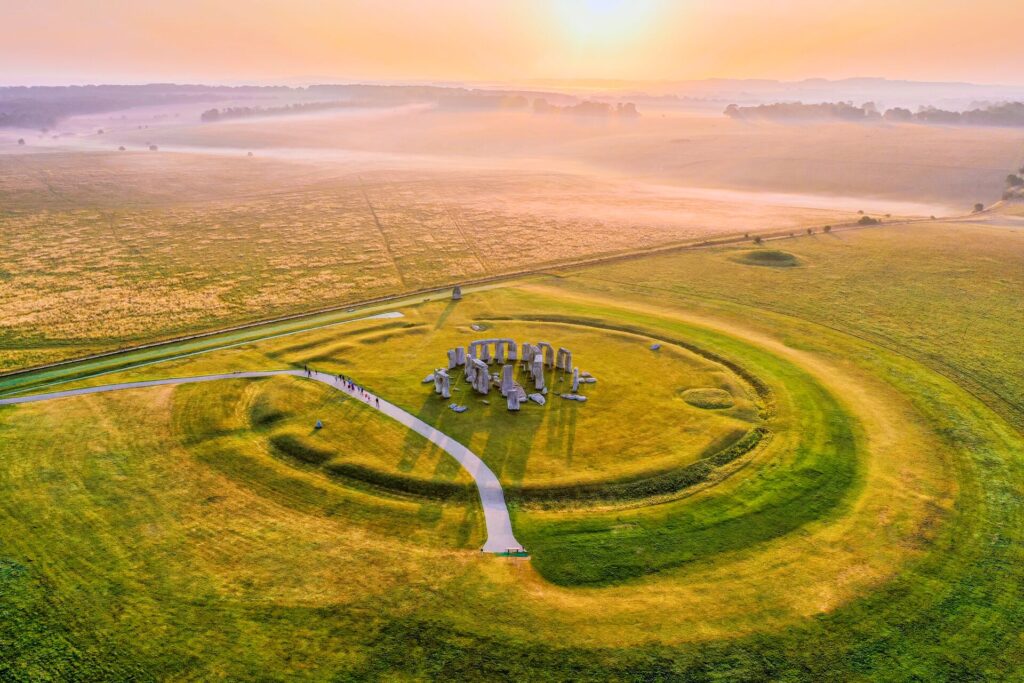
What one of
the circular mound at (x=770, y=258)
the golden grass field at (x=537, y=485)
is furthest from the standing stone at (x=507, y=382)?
the circular mound at (x=770, y=258)

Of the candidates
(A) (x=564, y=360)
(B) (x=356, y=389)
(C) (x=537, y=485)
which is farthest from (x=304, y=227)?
(C) (x=537, y=485)

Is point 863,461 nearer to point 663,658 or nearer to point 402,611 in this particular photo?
point 663,658

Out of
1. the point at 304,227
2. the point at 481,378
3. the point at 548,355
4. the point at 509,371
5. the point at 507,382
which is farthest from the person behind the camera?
the point at 304,227

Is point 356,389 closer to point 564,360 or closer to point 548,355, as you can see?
point 548,355

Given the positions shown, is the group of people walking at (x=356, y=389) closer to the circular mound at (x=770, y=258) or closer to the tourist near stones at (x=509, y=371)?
the tourist near stones at (x=509, y=371)

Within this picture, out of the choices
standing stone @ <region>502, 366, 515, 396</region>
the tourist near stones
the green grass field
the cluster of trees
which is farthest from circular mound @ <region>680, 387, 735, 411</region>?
the cluster of trees

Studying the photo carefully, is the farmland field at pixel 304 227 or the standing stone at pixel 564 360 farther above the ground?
the farmland field at pixel 304 227

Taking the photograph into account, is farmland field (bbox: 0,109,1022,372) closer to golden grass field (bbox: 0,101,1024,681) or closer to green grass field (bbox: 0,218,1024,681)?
golden grass field (bbox: 0,101,1024,681)

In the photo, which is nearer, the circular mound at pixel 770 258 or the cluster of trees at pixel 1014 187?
the circular mound at pixel 770 258
